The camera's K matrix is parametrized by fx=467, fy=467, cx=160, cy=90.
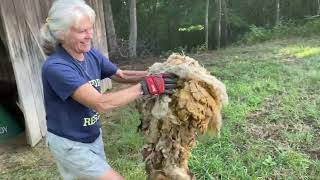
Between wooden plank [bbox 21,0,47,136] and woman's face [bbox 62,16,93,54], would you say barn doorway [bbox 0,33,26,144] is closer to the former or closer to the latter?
wooden plank [bbox 21,0,47,136]

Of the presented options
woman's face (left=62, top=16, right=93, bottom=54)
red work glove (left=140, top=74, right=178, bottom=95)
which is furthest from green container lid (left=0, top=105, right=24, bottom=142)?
red work glove (left=140, top=74, right=178, bottom=95)

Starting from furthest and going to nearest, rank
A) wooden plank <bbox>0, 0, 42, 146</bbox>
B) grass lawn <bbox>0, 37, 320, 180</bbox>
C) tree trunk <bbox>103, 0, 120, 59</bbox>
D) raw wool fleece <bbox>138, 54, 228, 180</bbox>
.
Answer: tree trunk <bbox>103, 0, 120, 59</bbox>
wooden plank <bbox>0, 0, 42, 146</bbox>
grass lawn <bbox>0, 37, 320, 180</bbox>
raw wool fleece <bbox>138, 54, 228, 180</bbox>

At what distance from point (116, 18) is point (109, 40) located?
22.0 feet

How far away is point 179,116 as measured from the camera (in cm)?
268

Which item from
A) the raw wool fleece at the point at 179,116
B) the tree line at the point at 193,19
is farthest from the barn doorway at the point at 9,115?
the tree line at the point at 193,19

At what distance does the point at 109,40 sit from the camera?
1174cm

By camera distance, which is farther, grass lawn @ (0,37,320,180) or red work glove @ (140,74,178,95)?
grass lawn @ (0,37,320,180)

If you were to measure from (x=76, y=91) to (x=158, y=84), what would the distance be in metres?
0.45

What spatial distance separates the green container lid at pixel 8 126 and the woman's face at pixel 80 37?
3507mm

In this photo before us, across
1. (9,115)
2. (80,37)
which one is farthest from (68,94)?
(9,115)

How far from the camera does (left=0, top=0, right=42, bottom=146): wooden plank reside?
4930mm

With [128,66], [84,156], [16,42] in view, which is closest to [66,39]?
[84,156]

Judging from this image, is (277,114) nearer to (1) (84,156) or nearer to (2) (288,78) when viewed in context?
(2) (288,78)

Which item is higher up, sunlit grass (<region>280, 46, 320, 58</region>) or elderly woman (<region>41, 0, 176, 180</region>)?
elderly woman (<region>41, 0, 176, 180</region>)
